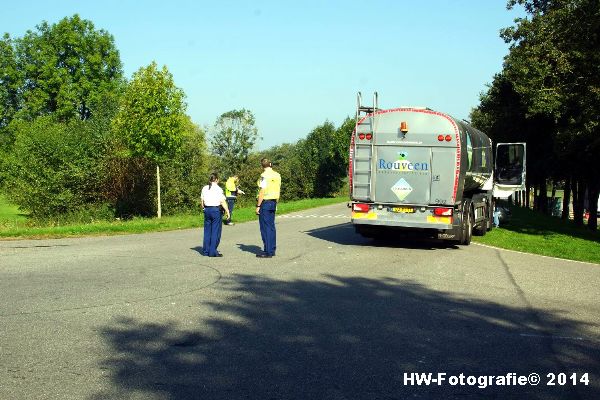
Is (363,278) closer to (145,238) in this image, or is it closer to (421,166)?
(421,166)

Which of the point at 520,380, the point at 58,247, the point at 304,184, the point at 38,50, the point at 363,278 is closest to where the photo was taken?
the point at 520,380

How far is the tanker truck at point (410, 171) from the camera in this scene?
47.2 feet

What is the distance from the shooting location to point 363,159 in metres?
15.1

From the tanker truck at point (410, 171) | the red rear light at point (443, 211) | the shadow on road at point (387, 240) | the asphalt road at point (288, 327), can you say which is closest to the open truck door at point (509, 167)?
the shadow on road at point (387, 240)

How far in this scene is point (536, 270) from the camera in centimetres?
1195

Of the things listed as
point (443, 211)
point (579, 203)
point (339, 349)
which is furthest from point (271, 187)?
point (579, 203)

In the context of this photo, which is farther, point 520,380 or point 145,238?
point 145,238

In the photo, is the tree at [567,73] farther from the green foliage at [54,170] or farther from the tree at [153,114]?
the green foliage at [54,170]

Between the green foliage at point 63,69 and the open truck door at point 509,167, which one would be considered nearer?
the open truck door at point 509,167

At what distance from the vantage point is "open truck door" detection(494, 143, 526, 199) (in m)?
23.2

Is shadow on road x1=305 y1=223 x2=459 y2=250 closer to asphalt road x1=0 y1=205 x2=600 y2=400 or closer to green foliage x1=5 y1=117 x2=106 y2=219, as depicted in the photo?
asphalt road x1=0 y1=205 x2=600 y2=400

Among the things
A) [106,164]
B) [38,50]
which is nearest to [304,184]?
[38,50]

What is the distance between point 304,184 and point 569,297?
59.2 meters

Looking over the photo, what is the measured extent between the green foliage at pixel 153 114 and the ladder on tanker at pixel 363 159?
35.4 feet
